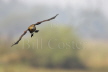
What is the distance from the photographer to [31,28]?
241 inches

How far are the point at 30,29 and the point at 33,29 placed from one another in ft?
0.47

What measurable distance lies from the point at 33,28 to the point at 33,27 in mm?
84

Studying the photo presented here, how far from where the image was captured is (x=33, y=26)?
6242mm

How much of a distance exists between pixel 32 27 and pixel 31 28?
8cm

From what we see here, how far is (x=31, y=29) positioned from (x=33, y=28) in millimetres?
102

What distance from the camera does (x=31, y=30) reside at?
6039 mm

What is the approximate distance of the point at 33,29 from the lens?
6.06 meters

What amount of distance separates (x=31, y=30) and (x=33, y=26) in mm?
289

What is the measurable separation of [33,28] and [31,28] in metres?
0.10

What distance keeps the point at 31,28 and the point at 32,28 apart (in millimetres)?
48

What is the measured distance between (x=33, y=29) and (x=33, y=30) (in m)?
0.07

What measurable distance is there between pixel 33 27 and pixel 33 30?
0.22m

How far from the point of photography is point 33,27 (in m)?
6.17
